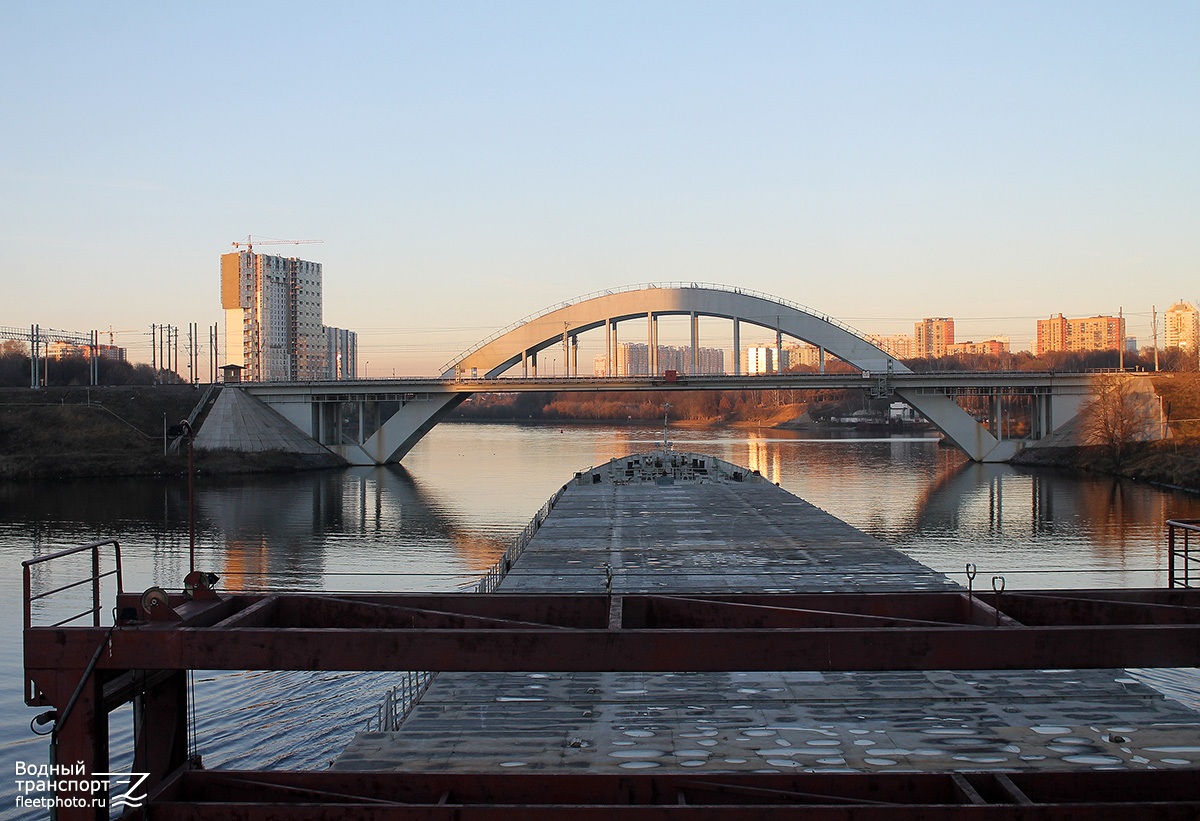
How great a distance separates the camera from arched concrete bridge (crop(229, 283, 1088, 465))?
233 feet

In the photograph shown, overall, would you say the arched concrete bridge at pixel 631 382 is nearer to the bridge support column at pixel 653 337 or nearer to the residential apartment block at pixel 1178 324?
the bridge support column at pixel 653 337

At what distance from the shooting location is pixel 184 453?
235 ft

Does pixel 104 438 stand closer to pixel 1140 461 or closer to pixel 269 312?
pixel 1140 461

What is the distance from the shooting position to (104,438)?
6912 centimetres

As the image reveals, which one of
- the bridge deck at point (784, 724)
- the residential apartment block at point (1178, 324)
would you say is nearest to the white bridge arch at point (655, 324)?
the bridge deck at point (784, 724)

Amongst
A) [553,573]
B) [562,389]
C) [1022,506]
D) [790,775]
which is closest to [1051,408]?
[1022,506]

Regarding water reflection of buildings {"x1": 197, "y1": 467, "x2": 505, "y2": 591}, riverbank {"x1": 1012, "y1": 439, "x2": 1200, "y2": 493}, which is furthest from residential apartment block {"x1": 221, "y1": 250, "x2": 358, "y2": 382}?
riverbank {"x1": 1012, "y1": 439, "x2": 1200, "y2": 493}

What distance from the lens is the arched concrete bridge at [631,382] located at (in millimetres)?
71125

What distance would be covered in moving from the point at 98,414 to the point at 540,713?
70.0 meters

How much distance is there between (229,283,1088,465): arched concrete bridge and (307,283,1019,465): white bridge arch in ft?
0.24

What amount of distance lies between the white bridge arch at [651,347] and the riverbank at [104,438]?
5478 millimetres

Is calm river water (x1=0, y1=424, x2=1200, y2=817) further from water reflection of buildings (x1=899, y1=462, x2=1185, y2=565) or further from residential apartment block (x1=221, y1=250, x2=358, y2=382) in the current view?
residential apartment block (x1=221, y1=250, x2=358, y2=382)

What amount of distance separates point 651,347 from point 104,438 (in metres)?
38.8

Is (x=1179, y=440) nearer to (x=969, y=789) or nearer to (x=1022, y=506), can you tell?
(x=1022, y=506)
